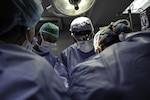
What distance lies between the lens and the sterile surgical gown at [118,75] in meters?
0.87

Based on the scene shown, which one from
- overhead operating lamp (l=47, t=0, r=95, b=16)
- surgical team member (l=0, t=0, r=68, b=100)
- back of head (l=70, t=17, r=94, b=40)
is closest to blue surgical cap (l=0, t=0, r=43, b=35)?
surgical team member (l=0, t=0, r=68, b=100)

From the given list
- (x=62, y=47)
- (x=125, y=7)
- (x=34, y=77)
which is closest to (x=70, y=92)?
(x=34, y=77)

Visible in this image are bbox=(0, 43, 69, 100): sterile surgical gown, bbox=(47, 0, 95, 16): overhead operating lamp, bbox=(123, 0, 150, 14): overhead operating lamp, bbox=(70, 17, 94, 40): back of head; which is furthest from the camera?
bbox=(123, 0, 150, 14): overhead operating lamp

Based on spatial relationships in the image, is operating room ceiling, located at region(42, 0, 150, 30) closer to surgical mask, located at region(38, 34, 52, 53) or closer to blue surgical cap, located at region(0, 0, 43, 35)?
surgical mask, located at region(38, 34, 52, 53)

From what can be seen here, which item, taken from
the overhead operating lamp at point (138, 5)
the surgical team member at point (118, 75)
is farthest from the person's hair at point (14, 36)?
the overhead operating lamp at point (138, 5)

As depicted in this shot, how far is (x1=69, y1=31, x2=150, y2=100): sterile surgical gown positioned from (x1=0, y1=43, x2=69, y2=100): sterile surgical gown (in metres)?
0.08

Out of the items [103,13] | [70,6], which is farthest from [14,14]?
[103,13]

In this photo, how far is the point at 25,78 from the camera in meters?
0.82

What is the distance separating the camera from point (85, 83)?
0.91m

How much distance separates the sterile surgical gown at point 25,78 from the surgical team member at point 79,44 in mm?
1405

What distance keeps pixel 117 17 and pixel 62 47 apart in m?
1.00

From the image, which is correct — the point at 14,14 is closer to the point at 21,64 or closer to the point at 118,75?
the point at 21,64

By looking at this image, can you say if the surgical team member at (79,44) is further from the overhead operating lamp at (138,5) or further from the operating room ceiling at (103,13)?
the overhead operating lamp at (138,5)

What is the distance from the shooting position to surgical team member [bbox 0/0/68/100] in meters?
0.80
